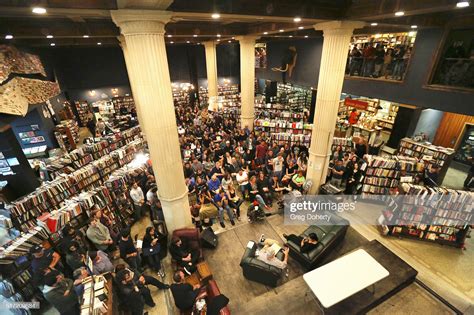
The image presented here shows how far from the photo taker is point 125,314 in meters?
4.15

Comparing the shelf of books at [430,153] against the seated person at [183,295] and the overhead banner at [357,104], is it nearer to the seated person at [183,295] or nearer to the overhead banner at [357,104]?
the overhead banner at [357,104]

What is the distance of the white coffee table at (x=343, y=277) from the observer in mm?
3674

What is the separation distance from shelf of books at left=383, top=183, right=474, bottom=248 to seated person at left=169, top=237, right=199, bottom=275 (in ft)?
15.7

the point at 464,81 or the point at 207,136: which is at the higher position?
the point at 464,81

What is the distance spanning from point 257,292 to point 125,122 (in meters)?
13.0

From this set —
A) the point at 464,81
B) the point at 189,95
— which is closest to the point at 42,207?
the point at 464,81

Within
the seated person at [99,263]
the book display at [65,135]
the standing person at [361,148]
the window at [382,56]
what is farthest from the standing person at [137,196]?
the window at [382,56]

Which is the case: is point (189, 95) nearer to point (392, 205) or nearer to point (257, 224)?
point (257, 224)

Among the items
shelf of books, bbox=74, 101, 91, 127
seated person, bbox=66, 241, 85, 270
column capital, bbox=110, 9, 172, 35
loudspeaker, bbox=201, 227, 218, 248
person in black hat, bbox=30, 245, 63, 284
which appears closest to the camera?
column capital, bbox=110, 9, 172, 35

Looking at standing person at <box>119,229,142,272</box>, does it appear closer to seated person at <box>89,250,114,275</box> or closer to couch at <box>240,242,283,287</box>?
seated person at <box>89,250,114,275</box>

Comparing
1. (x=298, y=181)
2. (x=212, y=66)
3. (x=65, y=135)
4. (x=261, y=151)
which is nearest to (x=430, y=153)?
(x=298, y=181)

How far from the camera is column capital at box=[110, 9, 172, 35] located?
3.59 meters

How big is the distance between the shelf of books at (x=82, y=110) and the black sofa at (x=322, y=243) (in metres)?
16.7

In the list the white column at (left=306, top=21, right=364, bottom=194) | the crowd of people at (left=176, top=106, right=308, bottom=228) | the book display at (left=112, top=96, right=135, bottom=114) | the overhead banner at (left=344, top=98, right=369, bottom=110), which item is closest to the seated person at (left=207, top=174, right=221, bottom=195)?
the crowd of people at (left=176, top=106, right=308, bottom=228)
